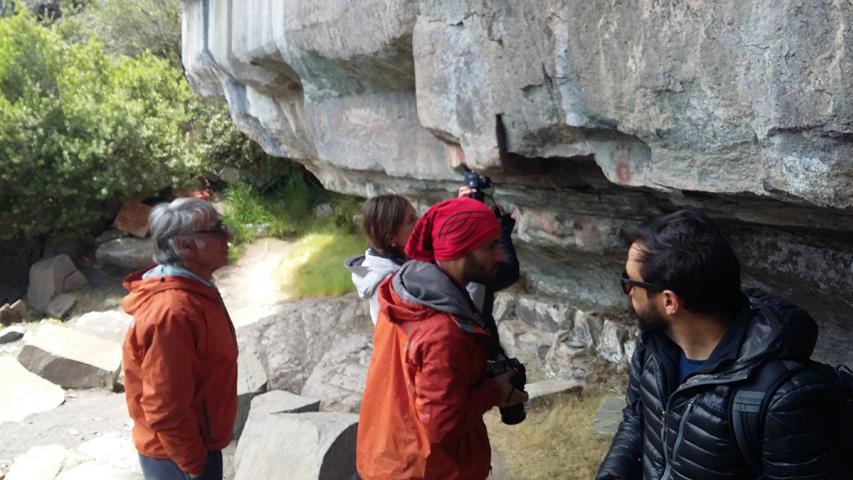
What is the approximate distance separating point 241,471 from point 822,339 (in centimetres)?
305

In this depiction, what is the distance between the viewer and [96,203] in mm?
11414

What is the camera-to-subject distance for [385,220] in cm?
275

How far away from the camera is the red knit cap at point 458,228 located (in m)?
1.95

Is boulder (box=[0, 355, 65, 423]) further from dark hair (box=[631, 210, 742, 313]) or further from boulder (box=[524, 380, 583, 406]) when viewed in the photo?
dark hair (box=[631, 210, 742, 313])

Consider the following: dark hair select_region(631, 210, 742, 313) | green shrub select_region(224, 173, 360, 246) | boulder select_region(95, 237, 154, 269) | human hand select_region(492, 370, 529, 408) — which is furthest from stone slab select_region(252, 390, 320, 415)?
boulder select_region(95, 237, 154, 269)

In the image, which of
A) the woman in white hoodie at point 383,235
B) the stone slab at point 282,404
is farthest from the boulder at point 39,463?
the woman in white hoodie at point 383,235

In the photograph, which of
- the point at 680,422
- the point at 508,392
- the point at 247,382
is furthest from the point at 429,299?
the point at 247,382

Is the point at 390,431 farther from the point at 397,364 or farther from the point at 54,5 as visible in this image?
the point at 54,5

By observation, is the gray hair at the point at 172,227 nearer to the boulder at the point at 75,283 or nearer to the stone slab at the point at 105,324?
the stone slab at the point at 105,324

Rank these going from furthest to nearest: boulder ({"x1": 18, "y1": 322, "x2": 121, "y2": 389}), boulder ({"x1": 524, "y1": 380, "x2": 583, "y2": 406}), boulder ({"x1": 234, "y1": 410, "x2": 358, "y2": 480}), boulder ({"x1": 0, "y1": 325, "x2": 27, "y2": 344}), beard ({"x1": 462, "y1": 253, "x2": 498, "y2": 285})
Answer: boulder ({"x1": 0, "y1": 325, "x2": 27, "y2": 344})
boulder ({"x1": 18, "y1": 322, "x2": 121, "y2": 389})
boulder ({"x1": 524, "y1": 380, "x2": 583, "y2": 406})
boulder ({"x1": 234, "y1": 410, "x2": 358, "y2": 480})
beard ({"x1": 462, "y1": 253, "x2": 498, "y2": 285})

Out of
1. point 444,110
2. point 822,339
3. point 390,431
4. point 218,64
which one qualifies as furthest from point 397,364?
point 218,64

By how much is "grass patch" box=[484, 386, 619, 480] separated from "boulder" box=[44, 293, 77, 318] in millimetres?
8225

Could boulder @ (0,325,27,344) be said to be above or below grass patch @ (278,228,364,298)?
below

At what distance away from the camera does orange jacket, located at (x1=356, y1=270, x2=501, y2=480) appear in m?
1.85
